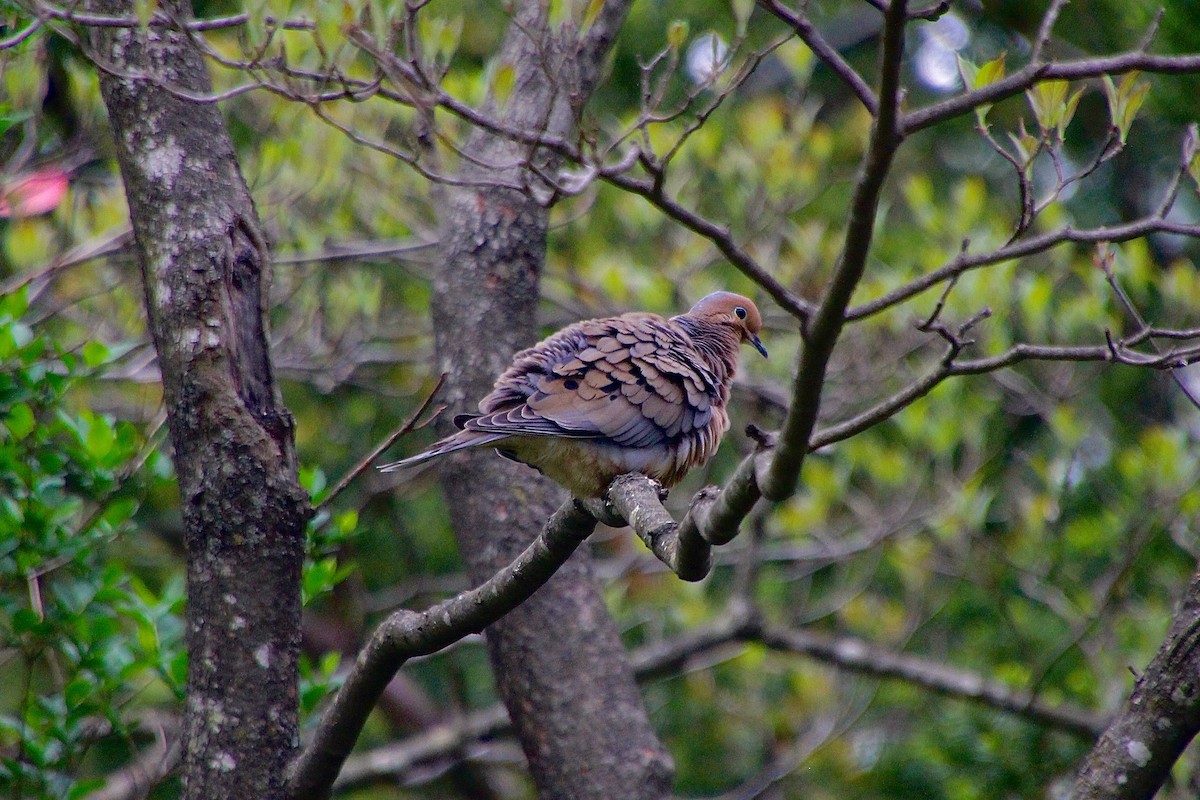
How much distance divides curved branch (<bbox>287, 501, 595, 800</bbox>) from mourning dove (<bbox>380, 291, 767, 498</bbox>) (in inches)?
19.6

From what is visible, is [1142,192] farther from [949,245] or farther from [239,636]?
[239,636]

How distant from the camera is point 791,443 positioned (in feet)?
5.77

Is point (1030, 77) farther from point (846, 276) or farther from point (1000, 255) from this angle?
point (846, 276)

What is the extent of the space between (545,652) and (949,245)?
303 centimetres

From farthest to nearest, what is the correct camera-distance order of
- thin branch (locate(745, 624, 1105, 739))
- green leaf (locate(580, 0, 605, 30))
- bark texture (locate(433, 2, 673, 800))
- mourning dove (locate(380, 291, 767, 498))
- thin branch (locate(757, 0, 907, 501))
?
thin branch (locate(745, 624, 1105, 739)), bark texture (locate(433, 2, 673, 800)), mourning dove (locate(380, 291, 767, 498)), green leaf (locate(580, 0, 605, 30)), thin branch (locate(757, 0, 907, 501))

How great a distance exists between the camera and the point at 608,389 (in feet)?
10.5

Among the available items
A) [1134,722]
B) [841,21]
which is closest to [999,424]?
[841,21]

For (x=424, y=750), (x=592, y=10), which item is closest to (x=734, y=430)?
(x=424, y=750)

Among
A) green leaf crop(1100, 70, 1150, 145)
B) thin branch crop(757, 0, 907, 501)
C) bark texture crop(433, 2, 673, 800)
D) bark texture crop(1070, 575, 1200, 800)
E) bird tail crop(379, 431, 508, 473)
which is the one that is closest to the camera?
thin branch crop(757, 0, 907, 501)

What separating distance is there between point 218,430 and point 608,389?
3.56 feet

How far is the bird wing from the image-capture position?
307cm

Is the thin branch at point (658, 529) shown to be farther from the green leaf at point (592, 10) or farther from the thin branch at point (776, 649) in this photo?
the thin branch at point (776, 649)

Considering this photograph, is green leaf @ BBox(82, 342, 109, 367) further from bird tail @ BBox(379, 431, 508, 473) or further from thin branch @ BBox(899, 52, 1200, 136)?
thin branch @ BBox(899, 52, 1200, 136)

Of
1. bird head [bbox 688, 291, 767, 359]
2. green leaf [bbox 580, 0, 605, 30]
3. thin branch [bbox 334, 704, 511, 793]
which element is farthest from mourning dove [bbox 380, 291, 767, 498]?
thin branch [bbox 334, 704, 511, 793]
